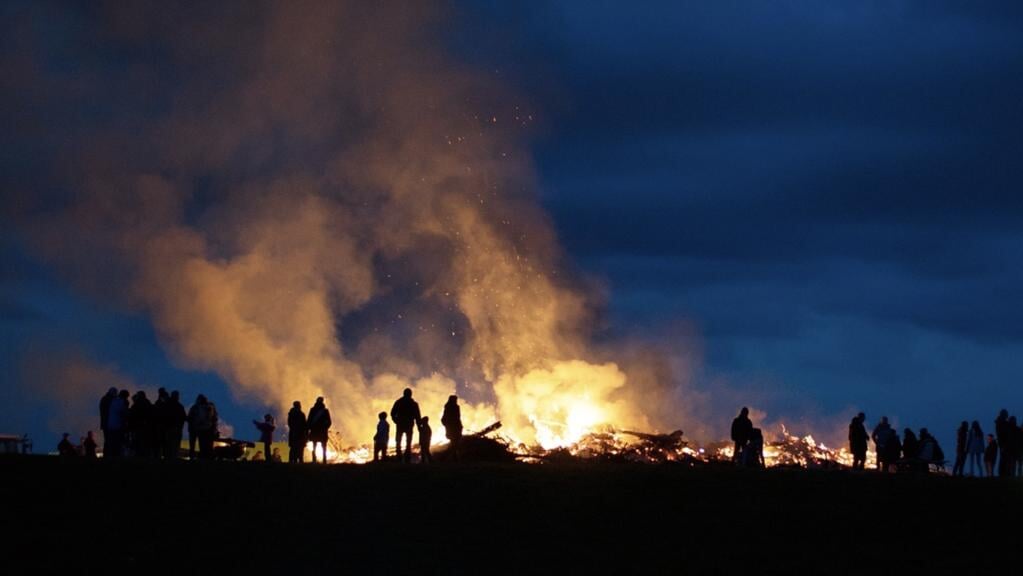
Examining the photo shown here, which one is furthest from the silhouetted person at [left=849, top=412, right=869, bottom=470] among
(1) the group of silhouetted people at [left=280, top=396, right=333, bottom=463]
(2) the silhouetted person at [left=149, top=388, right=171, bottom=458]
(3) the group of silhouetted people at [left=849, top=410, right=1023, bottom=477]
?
(2) the silhouetted person at [left=149, top=388, right=171, bottom=458]

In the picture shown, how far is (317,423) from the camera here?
4266 cm

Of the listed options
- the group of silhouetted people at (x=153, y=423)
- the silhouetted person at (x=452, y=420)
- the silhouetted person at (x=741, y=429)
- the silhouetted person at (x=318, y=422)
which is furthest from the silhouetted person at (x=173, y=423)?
the silhouetted person at (x=741, y=429)

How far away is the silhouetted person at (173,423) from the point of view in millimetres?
40719

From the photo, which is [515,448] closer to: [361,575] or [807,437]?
[807,437]

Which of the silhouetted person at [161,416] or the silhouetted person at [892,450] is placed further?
the silhouetted person at [892,450]

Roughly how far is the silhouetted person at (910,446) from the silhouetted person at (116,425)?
22.5m

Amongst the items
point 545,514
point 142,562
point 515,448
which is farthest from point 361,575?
point 515,448

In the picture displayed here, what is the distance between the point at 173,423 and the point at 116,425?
4.64ft

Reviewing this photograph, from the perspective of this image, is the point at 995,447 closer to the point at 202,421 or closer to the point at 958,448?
the point at 958,448

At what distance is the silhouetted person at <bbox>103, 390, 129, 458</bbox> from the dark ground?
3.32m

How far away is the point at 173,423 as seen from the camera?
40750mm

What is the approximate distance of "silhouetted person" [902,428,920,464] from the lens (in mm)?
48812

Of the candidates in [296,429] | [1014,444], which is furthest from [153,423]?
[1014,444]

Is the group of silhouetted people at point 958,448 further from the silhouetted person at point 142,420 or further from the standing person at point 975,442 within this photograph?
the silhouetted person at point 142,420
